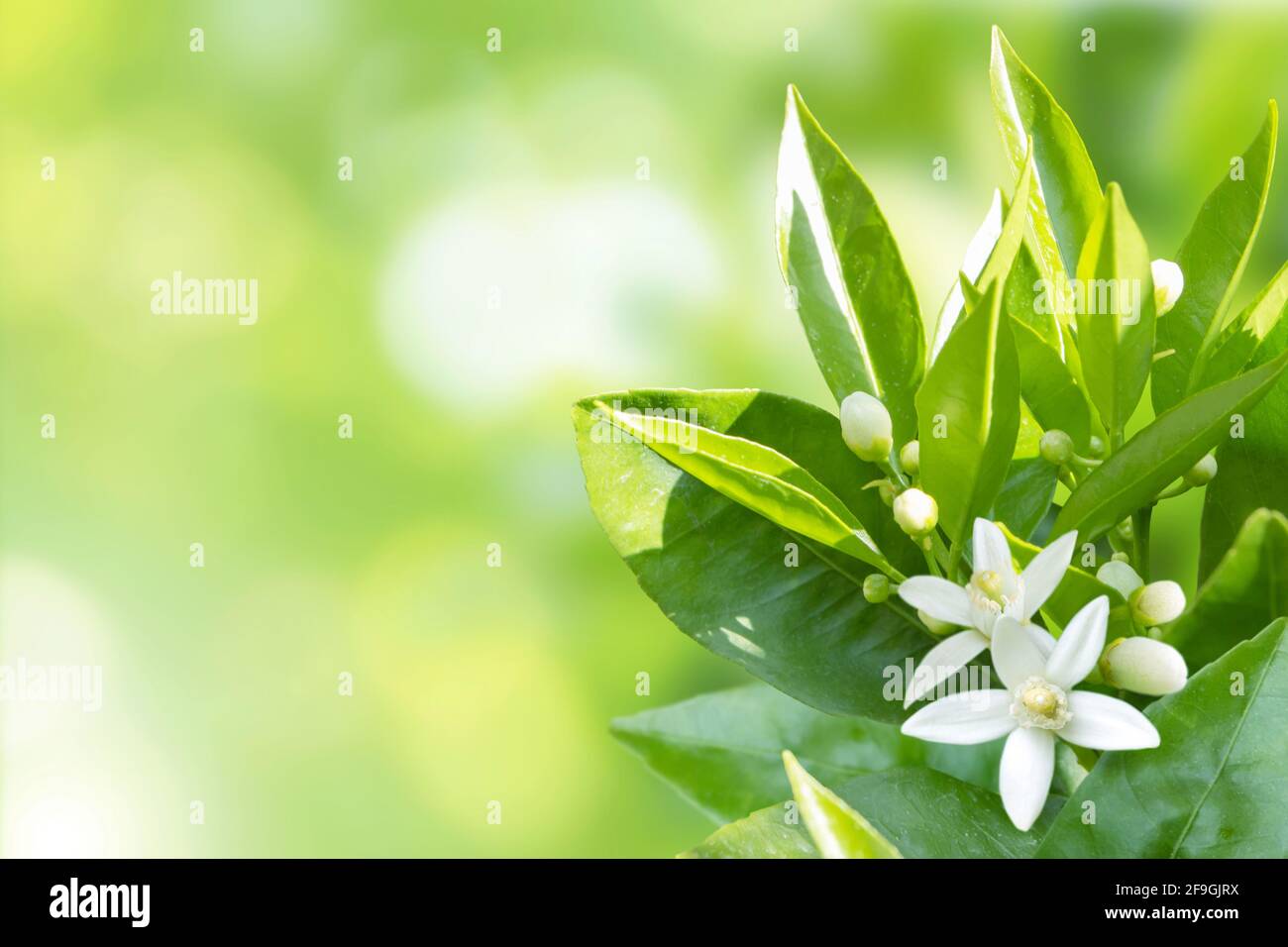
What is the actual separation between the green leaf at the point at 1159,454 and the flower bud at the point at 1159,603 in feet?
0.10

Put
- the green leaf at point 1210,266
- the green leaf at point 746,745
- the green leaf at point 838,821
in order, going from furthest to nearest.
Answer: the green leaf at point 746,745 < the green leaf at point 1210,266 < the green leaf at point 838,821

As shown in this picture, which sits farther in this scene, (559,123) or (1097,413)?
(559,123)

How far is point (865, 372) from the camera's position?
458 mm

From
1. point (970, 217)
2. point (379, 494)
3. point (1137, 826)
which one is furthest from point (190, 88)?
point (1137, 826)

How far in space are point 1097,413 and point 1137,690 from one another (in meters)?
0.12

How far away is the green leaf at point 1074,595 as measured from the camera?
0.39 meters

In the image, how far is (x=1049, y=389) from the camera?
433mm

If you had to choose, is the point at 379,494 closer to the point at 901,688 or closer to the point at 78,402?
the point at 78,402

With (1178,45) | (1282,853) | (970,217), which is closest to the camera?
(1282,853)

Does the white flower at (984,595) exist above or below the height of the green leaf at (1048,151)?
below

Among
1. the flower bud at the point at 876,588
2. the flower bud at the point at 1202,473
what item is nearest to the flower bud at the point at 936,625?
the flower bud at the point at 876,588

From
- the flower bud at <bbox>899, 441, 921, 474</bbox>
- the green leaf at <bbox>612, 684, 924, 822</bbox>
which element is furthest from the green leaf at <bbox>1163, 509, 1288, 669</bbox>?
the green leaf at <bbox>612, 684, 924, 822</bbox>

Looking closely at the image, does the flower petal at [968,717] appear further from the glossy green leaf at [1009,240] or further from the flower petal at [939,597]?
the glossy green leaf at [1009,240]

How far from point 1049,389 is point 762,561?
0.13 meters
